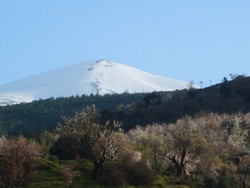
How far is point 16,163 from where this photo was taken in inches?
2352

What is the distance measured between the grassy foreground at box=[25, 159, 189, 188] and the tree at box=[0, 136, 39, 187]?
1.68 m

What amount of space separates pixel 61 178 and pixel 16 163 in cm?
739

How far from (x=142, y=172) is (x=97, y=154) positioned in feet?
20.0

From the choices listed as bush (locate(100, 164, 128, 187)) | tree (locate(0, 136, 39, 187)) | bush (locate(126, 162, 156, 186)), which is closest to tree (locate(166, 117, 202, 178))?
bush (locate(126, 162, 156, 186))

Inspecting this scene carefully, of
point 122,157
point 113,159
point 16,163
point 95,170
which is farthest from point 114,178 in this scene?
point 16,163

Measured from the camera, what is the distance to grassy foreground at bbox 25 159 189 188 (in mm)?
62713

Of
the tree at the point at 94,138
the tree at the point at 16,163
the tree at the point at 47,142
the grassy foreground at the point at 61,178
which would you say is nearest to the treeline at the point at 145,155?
the tree at the point at 94,138

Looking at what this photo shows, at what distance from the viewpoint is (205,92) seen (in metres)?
190

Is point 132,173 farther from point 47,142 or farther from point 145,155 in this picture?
point 47,142

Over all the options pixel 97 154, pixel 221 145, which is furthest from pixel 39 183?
pixel 221 145

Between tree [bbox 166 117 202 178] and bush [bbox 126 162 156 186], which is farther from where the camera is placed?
tree [bbox 166 117 202 178]

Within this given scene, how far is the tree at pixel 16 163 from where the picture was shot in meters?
58.0

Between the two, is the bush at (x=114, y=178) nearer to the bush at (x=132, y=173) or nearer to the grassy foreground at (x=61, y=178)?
the bush at (x=132, y=173)

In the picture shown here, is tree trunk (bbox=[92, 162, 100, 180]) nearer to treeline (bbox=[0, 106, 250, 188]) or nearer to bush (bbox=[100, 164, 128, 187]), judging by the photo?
treeline (bbox=[0, 106, 250, 188])
